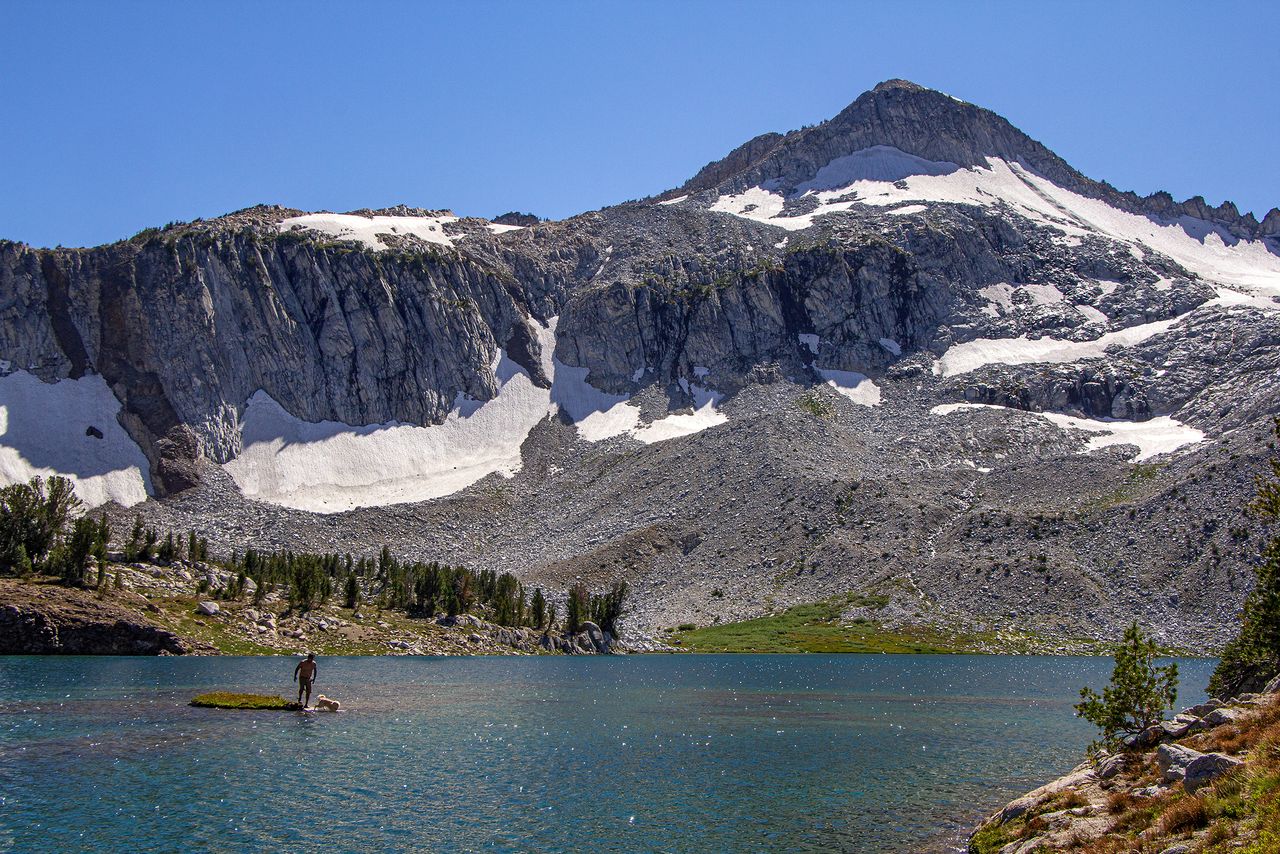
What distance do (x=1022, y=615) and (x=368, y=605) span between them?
83301mm

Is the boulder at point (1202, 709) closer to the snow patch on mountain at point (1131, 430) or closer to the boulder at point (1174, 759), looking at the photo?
the boulder at point (1174, 759)

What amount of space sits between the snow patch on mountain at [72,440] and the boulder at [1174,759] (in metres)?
165

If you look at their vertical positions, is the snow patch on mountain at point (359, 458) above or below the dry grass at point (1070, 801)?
above

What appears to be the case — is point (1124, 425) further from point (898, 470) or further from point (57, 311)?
point (57, 311)

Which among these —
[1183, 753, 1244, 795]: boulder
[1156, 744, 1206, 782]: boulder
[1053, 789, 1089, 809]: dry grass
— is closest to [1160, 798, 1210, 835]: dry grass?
[1183, 753, 1244, 795]: boulder

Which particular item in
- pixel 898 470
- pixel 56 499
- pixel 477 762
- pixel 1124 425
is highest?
pixel 1124 425

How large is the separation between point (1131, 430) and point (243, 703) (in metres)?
168

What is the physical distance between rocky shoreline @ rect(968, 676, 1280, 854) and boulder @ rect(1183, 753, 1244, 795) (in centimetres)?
2

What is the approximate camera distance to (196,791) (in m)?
31.8

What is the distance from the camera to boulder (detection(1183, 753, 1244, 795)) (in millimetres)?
19312

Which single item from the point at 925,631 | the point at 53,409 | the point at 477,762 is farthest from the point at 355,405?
the point at 477,762

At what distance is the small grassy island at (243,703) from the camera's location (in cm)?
5109

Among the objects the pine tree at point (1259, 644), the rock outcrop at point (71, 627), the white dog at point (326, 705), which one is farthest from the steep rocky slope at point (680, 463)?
the white dog at point (326, 705)

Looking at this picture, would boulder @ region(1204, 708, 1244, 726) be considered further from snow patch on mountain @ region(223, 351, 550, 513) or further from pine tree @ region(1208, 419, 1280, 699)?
snow patch on mountain @ region(223, 351, 550, 513)
